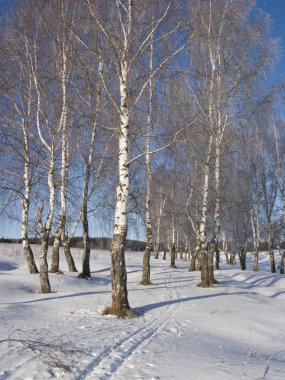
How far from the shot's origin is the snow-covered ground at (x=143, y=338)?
14.8 ft

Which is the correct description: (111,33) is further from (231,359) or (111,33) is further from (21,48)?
(231,359)

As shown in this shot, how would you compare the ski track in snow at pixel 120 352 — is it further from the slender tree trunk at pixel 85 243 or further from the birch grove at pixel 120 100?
the slender tree trunk at pixel 85 243

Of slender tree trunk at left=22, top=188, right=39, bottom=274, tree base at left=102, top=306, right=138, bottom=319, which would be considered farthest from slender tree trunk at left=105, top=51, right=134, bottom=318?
slender tree trunk at left=22, top=188, right=39, bottom=274

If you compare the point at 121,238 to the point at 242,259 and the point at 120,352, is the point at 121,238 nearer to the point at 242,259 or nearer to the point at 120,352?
the point at 120,352

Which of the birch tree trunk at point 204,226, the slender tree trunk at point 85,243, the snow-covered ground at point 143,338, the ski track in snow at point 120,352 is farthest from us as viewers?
the slender tree trunk at point 85,243

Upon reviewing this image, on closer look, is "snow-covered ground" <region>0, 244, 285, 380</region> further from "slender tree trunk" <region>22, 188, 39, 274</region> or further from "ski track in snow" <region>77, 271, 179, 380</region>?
"slender tree trunk" <region>22, 188, 39, 274</region>

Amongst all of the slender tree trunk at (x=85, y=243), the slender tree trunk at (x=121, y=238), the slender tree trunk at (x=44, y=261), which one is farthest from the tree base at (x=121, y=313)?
the slender tree trunk at (x=85, y=243)

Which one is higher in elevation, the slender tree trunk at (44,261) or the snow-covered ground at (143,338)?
the slender tree trunk at (44,261)

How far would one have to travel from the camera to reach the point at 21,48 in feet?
42.4

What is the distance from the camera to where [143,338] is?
21.0 ft

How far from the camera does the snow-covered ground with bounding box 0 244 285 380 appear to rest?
4516 mm

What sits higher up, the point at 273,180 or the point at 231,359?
the point at 273,180

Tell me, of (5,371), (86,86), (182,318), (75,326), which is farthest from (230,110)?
→ (5,371)

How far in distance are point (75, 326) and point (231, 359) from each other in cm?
307
